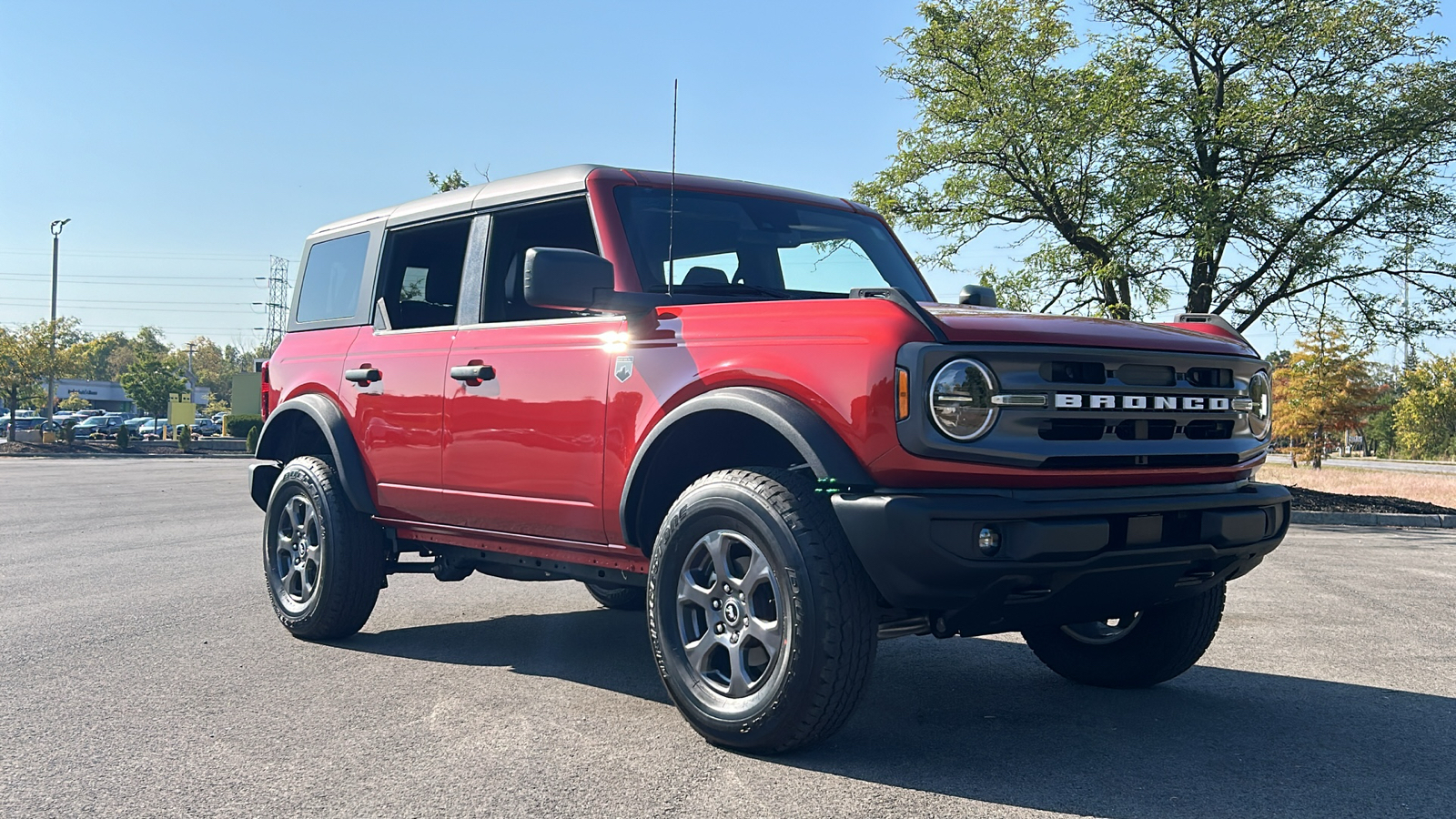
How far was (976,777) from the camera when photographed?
3.81 metres

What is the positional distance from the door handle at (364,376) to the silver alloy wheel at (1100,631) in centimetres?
334

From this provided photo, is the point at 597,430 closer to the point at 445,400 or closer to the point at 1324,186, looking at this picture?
the point at 445,400

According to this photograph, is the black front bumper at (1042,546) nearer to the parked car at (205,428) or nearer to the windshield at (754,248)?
the windshield at (754,248)

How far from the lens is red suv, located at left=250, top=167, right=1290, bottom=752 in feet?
12.3

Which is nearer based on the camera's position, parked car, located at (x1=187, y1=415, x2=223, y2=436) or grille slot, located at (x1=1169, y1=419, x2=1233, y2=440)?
grille slot, located at (x1=1169, y1=419, x2=1233, y2=440)

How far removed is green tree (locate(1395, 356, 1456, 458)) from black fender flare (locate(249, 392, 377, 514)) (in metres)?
68.6

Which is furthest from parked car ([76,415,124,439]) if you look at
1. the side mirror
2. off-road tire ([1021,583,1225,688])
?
off-road tire ([1021,583,1225,688])

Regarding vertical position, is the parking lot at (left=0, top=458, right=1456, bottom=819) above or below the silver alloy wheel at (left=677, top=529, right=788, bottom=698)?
below

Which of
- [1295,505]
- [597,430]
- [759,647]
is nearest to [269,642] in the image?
[597,430]

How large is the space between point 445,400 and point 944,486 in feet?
8.34

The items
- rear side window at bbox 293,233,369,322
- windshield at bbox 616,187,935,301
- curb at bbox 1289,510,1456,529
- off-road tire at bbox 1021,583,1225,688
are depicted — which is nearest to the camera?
off-road tire at bbox 1021,583,1225,688

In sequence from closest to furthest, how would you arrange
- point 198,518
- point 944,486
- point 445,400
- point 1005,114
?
point 944,486
point 445,400
point 198,518
point 1005,114

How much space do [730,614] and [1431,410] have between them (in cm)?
7541

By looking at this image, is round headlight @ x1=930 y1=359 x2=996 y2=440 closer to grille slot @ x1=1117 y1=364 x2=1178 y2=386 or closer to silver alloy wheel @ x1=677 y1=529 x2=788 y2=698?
grille slot @ x1=1117 y1=364 x2=1178 y2=386
